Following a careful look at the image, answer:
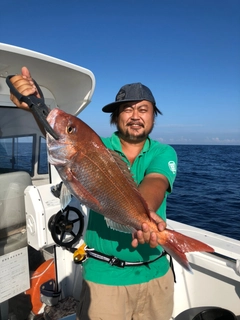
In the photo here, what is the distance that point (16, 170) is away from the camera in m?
3.81

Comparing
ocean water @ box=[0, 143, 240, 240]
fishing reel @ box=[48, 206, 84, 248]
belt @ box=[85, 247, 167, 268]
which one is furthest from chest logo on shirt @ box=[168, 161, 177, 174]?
ocean water @ box=[0, 143, 240, 240]

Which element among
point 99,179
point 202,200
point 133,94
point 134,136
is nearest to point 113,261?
point 99,179

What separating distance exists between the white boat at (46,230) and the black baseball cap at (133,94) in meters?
0.94

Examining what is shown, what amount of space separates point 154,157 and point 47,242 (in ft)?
6.24

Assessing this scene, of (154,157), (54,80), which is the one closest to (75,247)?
(154,157)

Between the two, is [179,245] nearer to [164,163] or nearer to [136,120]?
[164,163]

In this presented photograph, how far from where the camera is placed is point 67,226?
147 inches

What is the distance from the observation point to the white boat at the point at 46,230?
3.40 metres

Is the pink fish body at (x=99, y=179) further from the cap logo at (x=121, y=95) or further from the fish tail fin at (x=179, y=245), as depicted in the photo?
the cap logo at (x=121, y=95)

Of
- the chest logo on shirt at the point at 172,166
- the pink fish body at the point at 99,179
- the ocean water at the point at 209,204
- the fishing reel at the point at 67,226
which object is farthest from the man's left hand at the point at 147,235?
the ocean water at the point at 209,204

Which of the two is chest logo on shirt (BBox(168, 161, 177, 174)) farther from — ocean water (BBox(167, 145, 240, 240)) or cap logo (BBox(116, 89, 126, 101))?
ocean water (BBox(167, 145, 240, 240))

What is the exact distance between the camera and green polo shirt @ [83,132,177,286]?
2.58 m

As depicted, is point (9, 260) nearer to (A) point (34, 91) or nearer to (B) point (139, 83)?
(A) point (34, 91)

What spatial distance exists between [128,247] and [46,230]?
1413 millimetres
